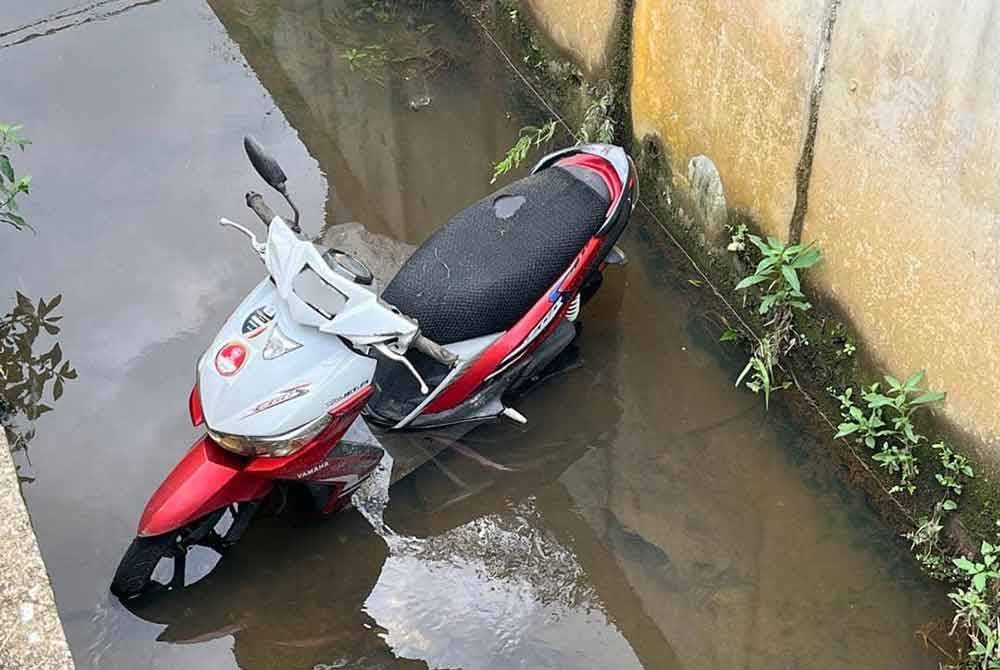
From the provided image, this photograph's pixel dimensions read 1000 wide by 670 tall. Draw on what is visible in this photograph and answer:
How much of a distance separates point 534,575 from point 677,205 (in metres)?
1.77

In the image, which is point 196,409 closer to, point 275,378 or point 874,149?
point 275,378

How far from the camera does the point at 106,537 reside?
3588mm

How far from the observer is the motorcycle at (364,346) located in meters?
3.13

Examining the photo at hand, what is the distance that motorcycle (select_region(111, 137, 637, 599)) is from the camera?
3.13 metres

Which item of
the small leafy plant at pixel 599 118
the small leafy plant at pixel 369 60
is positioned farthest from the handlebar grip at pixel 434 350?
the small leafy plant at pixel 369 60

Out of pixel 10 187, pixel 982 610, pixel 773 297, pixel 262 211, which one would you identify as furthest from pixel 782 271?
pixel 10 187

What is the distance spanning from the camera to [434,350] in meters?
3.26

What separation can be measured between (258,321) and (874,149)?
6.55 ft

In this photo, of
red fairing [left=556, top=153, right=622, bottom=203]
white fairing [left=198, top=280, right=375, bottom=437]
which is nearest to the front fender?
white fairing [left=198, top=280, right=375, bottom=437]

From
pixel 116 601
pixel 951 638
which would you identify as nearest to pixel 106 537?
pixel 116 601

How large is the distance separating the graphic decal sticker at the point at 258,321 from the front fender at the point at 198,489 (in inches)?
14.3

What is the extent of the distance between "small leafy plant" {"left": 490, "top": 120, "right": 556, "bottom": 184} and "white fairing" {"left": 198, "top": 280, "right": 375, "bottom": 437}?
1804 millimetres

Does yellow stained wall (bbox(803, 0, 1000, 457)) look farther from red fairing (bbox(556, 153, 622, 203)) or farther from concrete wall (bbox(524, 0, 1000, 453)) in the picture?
red fairing (bbox(556, 153, 622, 203))

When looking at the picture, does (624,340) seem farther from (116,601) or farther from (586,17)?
(116,601)
